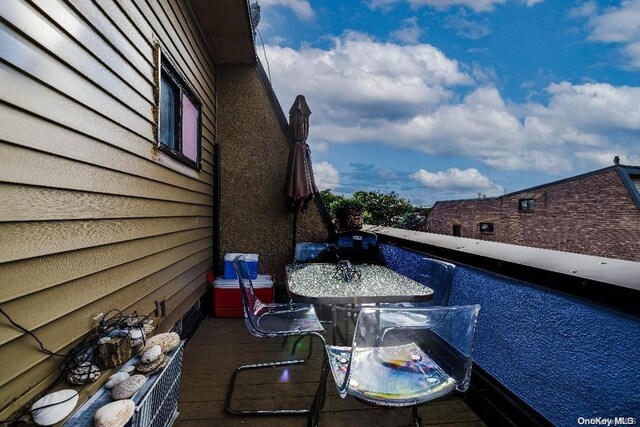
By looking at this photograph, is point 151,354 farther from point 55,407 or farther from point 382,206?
point 382,206

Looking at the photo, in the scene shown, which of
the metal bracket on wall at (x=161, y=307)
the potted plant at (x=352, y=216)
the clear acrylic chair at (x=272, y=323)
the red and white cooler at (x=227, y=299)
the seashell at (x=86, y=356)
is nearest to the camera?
the seashell at (x=86, y=356)

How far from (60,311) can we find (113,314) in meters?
0.49

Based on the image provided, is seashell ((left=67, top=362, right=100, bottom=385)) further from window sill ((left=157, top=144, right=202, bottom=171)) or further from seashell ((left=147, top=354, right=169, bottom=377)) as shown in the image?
window sill ((left=157, top=144, right=202, bottom=171))

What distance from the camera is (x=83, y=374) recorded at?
1.40 meters

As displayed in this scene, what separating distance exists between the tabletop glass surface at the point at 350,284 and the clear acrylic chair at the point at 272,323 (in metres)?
0.29

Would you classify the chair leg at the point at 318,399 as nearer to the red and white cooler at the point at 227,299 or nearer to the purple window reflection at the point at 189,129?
the red and white cooler at the point at 227,299

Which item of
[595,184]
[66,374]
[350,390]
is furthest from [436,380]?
[595,184]

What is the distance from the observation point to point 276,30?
18.2ft

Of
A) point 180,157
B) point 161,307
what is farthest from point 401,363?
point 180,157

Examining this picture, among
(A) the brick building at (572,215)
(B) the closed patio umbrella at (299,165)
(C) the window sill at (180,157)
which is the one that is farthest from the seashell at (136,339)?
(A) the brick building at (572,215)

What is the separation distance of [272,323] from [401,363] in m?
1.02

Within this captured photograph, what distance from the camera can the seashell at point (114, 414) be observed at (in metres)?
1.17

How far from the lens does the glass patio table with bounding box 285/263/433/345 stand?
2010 mm

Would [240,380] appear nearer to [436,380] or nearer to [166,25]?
[436,380]
